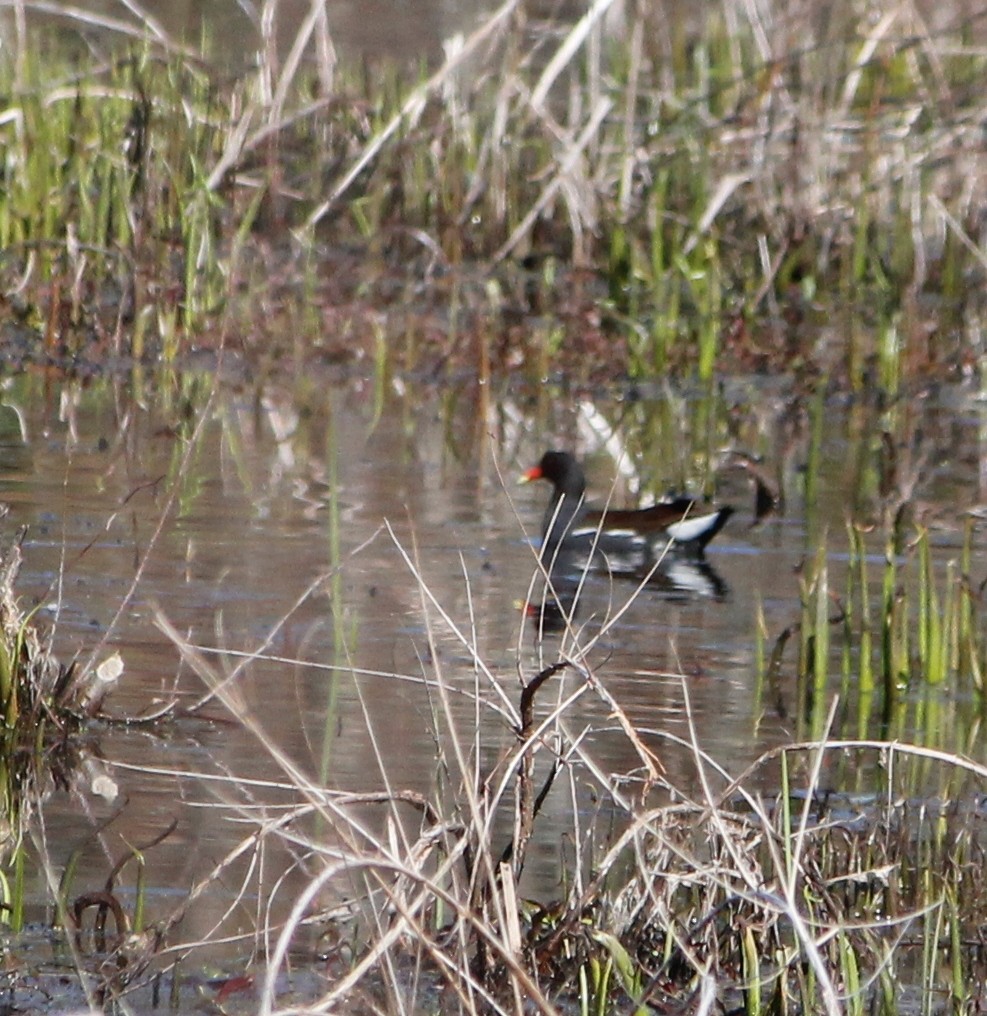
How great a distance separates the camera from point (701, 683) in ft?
23.9

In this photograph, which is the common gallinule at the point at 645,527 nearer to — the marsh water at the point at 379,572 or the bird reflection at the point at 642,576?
the bird reflection at the point at 642,576

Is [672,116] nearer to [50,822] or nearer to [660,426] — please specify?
[660,426]

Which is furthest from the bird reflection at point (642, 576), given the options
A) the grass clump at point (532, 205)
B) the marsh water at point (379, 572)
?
the grass clump at point (532, 205)

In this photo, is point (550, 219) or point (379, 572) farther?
point (550, 219)

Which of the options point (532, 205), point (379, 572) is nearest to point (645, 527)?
point (379, 572)

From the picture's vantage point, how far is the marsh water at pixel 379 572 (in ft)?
18.2

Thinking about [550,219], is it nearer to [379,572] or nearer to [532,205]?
[532,205]

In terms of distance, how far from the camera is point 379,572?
8727mm

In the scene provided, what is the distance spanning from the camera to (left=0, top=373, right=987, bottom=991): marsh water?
5543 mm

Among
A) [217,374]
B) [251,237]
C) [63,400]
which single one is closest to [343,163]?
[251,237]

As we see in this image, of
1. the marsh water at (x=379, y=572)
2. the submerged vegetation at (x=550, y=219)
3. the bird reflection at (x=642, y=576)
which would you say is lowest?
the bird reflection at (x=642, y=576)

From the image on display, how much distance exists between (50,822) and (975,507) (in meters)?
5.74

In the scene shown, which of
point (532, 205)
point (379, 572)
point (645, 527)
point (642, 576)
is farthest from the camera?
point (532, 205)

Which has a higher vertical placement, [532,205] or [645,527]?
[532,205]
